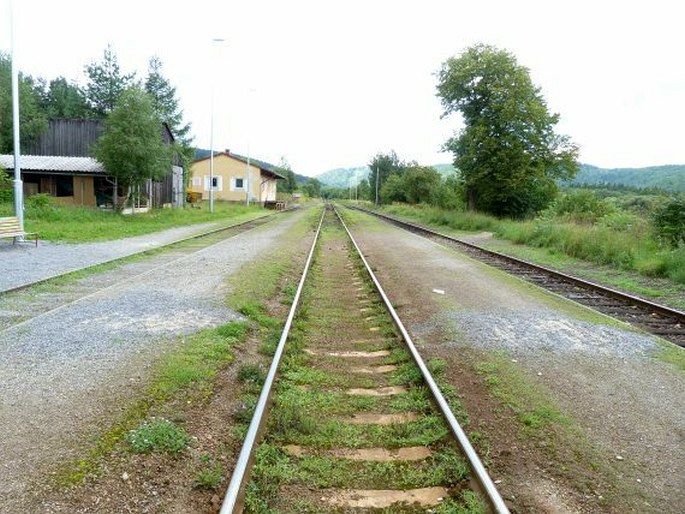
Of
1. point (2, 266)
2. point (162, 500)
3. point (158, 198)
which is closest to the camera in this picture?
point (162, 500)

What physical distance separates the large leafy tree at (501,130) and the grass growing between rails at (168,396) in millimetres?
30453

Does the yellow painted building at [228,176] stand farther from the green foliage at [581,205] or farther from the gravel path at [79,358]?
the gravel path at [79,358]

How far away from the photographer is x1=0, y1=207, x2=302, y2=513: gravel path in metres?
3.96

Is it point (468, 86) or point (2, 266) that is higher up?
point (468, 86)

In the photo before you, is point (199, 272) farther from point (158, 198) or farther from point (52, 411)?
point (158, 198)

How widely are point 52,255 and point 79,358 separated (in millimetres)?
9780

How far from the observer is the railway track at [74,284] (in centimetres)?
827

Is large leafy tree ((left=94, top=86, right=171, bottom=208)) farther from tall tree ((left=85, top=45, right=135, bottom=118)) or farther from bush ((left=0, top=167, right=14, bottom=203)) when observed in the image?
tall tree ((left=85, top=45, right=135, bottom=118))

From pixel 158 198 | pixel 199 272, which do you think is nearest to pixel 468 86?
pixel 158 198

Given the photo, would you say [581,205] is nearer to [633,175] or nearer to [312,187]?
[312,187]

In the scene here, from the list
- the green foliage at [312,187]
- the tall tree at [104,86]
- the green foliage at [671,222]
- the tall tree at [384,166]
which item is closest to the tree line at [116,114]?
the tall tree at [104,86]

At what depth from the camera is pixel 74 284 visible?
420 inches

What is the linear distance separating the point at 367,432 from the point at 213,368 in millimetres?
2105

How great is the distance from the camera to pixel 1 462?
369 centimetres
